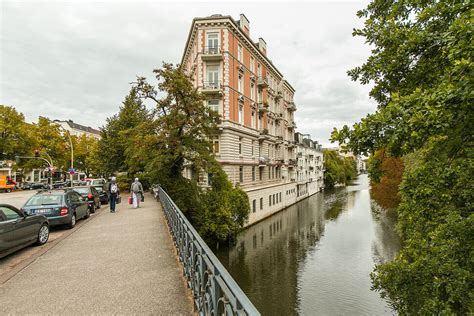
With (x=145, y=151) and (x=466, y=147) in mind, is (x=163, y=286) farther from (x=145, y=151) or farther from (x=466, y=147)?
(x=145, y=151)

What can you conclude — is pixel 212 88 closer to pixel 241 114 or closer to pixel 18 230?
pixel 241 114

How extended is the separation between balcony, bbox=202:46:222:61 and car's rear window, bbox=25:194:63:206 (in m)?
17.7

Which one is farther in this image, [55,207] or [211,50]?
[211,50]

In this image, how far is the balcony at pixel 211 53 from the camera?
24672 millimetres

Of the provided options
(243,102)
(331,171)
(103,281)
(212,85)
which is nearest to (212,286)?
(103,281)

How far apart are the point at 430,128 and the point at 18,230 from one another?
9.72m

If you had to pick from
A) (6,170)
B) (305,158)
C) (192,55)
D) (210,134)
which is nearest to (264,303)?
(210,134)

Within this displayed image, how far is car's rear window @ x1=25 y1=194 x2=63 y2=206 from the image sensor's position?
434 inches

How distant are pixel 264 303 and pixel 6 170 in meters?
56.3

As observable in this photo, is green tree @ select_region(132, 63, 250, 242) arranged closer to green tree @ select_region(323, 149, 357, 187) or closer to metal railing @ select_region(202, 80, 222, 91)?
metal railing @ select_region(202, 80, 222, 91)

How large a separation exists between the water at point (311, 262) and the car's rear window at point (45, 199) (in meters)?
10.2

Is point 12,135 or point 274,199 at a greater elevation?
point 12,135

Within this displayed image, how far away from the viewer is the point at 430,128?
4.31 m

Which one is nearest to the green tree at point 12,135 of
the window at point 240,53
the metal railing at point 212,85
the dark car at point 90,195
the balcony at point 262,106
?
the dark car at point 90,195
